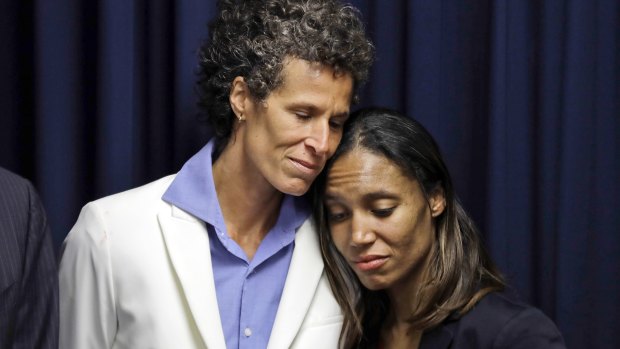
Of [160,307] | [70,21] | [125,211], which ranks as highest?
[70,21]

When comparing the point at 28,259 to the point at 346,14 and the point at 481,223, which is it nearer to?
the point at 346,14

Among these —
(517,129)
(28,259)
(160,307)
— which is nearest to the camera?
(28,259)

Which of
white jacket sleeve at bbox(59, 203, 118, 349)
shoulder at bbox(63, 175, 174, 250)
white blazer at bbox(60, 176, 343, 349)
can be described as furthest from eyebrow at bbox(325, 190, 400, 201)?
white jacket sleeve at bbox(59, 203, 118, 349)

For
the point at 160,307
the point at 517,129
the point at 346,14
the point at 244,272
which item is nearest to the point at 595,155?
the point at 517,129

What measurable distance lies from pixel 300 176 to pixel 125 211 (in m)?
0.33

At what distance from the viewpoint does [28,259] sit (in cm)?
133

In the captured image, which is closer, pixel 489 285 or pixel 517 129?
pixel 489 285

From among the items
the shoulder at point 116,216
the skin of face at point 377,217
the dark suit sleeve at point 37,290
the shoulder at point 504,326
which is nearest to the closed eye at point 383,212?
the skin of face at point 377,217

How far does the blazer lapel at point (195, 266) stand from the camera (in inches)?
64.1

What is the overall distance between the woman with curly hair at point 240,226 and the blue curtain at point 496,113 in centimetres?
24

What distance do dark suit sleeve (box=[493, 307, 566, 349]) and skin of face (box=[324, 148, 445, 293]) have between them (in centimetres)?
24

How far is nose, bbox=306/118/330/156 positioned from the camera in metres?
1.65

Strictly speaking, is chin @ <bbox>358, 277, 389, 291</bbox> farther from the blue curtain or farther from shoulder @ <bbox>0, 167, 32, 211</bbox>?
shoulder @ <bbox>0, 167, 32, 211</bbox>

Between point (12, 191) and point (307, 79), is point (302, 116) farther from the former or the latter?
point (12, 191)
